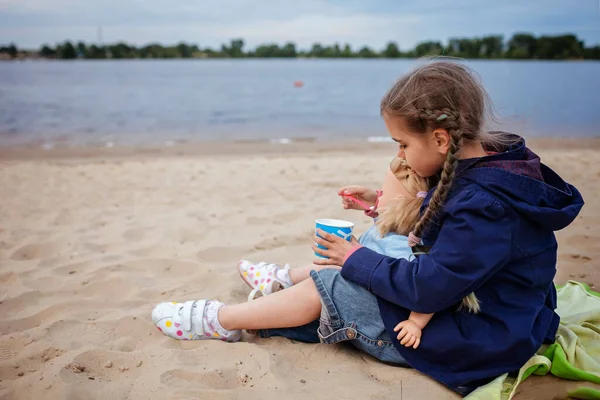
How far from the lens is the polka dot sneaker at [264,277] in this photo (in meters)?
2.75

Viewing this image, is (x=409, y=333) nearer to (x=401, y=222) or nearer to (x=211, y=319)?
(x=401, y=222)

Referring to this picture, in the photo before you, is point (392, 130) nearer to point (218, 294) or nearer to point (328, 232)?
point (328, 232)

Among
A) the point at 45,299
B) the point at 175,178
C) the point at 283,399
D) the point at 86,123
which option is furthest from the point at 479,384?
the point at 86,123

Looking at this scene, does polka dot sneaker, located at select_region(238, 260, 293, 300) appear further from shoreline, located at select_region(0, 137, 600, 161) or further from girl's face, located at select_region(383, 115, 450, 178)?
shoreline, located at select_region(0, 137, 600, 161)

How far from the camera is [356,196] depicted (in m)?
2.71

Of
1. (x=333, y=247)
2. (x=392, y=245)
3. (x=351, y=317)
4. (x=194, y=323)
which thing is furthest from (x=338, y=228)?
(x=194, y=323)

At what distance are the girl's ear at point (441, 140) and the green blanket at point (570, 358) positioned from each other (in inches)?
36.6

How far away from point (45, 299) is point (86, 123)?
11467 mm

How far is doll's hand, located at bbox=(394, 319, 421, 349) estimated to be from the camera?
1.96 metres

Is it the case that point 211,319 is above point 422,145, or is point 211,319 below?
below

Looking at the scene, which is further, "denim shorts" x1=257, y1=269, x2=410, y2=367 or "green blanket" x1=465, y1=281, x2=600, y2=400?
"denim shorts" x1=257, y1=269, x2=410, y2=367

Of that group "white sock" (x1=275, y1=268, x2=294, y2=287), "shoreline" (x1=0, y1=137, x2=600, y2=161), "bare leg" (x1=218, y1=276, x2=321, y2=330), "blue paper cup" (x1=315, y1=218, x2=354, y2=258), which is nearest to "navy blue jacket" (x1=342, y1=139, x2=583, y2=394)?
"blue paper cup" (x1=315, y1=218, x2=354, y2=258)

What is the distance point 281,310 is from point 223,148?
8.23 meters

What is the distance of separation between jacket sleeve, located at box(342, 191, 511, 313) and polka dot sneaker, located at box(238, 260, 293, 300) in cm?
96
